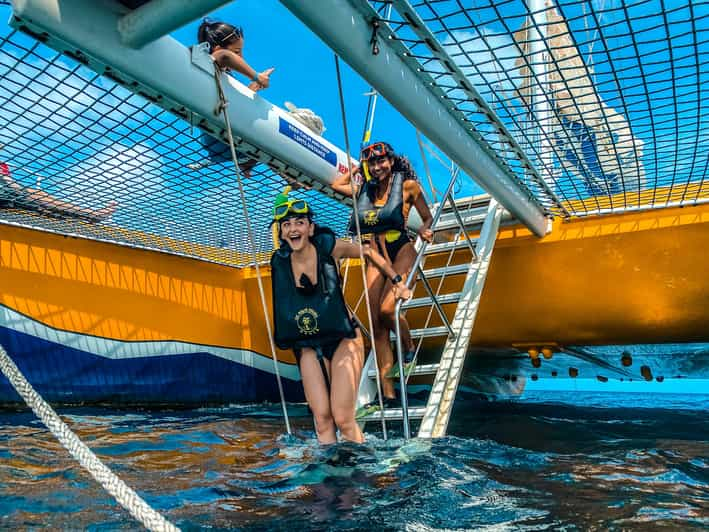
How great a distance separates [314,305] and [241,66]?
3.46 feet

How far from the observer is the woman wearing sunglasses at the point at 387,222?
3180mm

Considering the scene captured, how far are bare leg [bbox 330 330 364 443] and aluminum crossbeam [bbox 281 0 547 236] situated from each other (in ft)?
3.11

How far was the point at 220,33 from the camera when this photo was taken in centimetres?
247

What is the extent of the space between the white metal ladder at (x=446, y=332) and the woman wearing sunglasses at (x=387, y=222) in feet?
0.35

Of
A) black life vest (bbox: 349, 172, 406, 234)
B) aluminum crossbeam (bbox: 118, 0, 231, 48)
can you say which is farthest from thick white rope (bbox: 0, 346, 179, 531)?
black life vest (bbox: 349, 172, 406, 234)

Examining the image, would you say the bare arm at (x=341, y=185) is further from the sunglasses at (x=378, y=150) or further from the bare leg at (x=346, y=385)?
the bare leg at (x=346, y=385)

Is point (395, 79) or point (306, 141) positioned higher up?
point (306, 141)

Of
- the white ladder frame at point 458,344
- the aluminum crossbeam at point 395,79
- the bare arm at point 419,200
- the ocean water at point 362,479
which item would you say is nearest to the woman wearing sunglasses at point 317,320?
the ocean water at point 362,479

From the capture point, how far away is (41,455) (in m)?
2.17

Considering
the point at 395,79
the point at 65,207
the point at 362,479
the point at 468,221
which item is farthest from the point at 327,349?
the point at 65,207

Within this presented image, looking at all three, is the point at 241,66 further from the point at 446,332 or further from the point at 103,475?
the point at 103,475

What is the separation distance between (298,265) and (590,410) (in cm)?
322

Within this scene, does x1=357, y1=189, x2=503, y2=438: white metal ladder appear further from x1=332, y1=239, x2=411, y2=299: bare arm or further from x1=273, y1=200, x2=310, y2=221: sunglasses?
x1=273, y1=200, x2=310, y2=221: sunglasses

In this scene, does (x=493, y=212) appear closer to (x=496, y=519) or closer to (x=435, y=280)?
(x=435, y=280)
